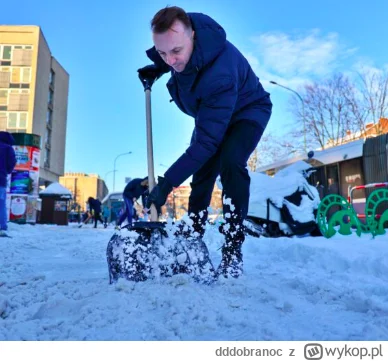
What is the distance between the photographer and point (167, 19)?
5.61 ft

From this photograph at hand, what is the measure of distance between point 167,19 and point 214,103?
45 centimetres

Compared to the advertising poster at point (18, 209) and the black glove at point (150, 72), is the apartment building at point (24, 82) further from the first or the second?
the black glove at point (150, 72)

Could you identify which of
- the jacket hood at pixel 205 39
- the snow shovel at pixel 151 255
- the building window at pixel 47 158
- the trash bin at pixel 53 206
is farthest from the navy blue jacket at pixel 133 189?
the building window at pixel 47 158

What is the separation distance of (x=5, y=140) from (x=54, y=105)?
35.8 meters

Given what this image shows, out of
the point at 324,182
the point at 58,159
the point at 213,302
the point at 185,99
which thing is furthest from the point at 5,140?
the point at 58,159

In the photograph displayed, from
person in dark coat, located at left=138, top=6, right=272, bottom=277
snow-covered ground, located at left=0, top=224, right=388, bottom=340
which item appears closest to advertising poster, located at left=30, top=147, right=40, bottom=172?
snow-covered ground, located at left=0, top=224, right=388, bottom=340

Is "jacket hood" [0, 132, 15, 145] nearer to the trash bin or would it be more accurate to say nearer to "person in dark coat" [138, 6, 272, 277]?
"person in dark coat" [138, 6, 272, 277]

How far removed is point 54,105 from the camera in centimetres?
3888

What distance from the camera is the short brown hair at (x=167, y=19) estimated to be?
171cm

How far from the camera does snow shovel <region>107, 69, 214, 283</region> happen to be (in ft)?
5.90

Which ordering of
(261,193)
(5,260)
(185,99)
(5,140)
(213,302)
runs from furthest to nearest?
(261,193) → (5,140) → (5,260) → (185,99) → (213,302)

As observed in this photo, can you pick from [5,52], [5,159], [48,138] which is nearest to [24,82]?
[5,52]
